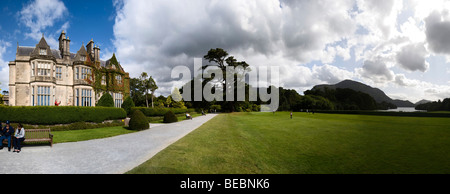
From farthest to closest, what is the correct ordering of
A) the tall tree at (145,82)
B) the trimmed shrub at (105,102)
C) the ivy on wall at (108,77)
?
the tall tree at (145,82) < the ivy on wall at (108,77) < the trimmed shrub at (105,102)

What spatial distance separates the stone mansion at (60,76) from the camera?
73.3 ft

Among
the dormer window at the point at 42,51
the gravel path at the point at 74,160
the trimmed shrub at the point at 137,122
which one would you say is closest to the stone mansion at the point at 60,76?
the dormer window at the point at 42,51

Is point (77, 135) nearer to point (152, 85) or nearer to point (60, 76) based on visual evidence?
point (60, 76)

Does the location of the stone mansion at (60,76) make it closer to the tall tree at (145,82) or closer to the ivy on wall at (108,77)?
the ivy on wall at (108,77)

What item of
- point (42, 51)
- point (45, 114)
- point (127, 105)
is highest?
point (42, 51)

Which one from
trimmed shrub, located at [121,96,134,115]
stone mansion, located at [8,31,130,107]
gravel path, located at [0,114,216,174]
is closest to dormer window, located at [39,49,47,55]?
stone mansion, located at [8,31,130,107]

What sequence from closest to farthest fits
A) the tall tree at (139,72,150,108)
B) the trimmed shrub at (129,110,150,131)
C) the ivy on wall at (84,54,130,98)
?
the trimmed shrub at (129,110,150,131) < the ivy on wall at (84,54,130,98) < the tall tree at (139,72,150,108)

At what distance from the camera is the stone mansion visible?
22344 mm

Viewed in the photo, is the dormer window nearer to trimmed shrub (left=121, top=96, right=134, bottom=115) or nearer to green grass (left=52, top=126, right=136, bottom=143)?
trimmed shrub (left=121, top=96, right=134, bottom=115)

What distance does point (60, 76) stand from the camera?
24.6m

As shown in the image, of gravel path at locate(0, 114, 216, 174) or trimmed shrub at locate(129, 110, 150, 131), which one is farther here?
trimmed shrub at locate(129, 110, 150, 131)

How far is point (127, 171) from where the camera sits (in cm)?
532

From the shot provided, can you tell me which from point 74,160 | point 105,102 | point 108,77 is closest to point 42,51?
point 108,77
